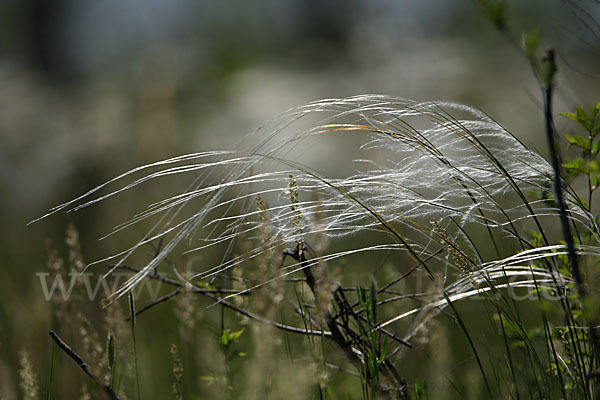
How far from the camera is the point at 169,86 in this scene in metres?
4.64

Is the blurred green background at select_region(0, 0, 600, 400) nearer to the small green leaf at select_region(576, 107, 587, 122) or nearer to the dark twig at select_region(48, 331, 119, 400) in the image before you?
the dark twig at select_region(48, 331, 119, 400)

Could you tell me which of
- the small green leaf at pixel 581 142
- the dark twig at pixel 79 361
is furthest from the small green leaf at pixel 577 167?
the dark twig at pixel 79 361

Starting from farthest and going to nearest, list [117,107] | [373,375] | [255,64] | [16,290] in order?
[255,64]
[117,107]
[16,290]
[373,375]

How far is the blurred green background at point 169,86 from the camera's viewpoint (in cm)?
249

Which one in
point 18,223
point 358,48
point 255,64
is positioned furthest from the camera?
point 255,64

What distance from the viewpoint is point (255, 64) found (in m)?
6.81

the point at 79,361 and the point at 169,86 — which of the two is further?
the point at 169,86

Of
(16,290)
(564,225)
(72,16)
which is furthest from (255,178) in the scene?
(72,16)

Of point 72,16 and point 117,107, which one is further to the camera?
point 72,16

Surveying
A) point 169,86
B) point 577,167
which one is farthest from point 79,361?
point 169,86

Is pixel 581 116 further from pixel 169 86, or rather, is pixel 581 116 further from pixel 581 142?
pixel 169 86

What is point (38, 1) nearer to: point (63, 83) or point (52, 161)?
point (63, 83)

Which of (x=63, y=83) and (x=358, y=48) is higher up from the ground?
(x=63, y=83)

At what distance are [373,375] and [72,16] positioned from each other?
19.8 feet
